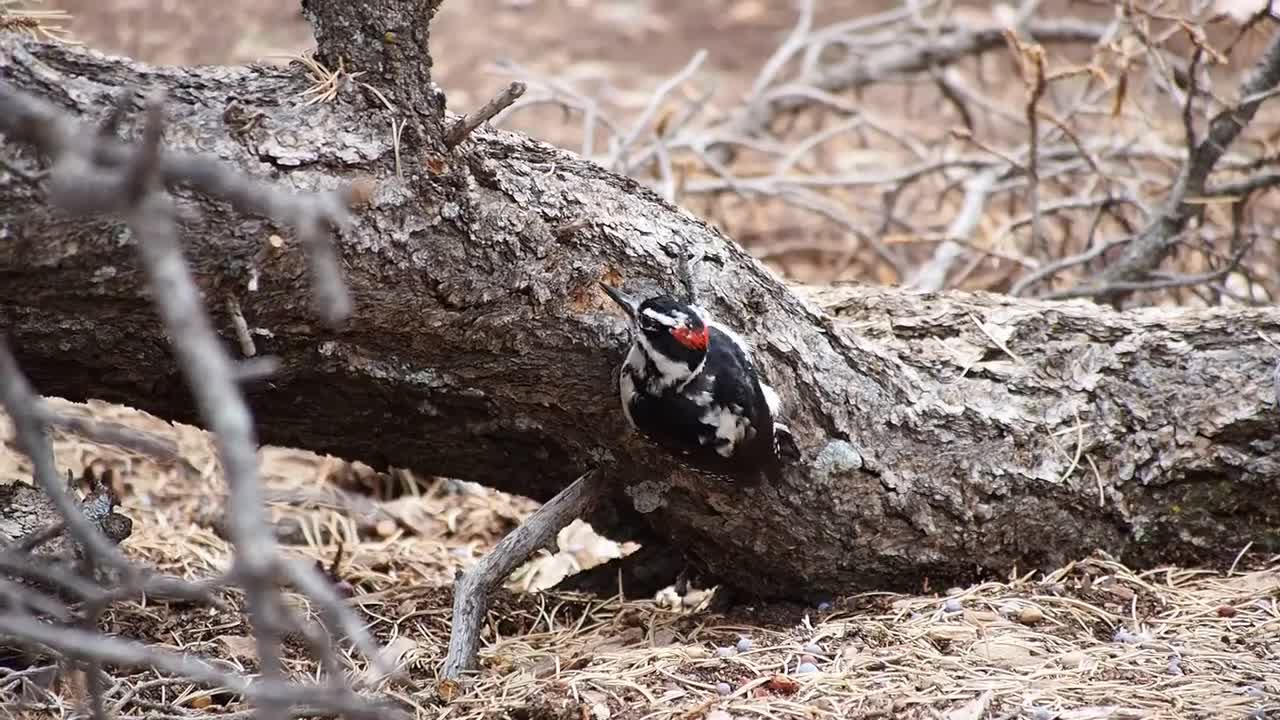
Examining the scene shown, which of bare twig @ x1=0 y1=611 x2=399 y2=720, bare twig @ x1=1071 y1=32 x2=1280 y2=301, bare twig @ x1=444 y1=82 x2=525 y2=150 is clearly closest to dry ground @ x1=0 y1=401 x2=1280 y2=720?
bare twig @ x1=0 y1=611 x2=399 y2=720

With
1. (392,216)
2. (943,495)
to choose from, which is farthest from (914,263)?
(392,216)

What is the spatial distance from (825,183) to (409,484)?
2217 millimetres

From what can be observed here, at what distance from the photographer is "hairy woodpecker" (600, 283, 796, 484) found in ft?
8.73

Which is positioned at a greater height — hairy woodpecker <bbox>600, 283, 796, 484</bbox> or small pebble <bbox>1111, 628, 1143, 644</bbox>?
hairy woodpecker <bbox>600, 283, 796, 484</bbox>

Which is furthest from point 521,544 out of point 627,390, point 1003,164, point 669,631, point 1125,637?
point 1003,164

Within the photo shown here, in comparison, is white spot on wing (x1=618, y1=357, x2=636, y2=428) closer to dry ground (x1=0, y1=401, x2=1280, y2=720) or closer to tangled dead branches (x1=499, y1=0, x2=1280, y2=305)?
dry ground (x1=0, y1=401, x2=1280, y2=720)

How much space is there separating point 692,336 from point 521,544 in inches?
27.7

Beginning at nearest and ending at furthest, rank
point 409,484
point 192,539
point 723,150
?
1. point 192,539
2. point 409,484
3. point 723,150

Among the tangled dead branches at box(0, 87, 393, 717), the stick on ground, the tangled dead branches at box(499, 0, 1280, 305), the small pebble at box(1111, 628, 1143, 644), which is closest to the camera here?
the tangled dead branches at box(0, 87, 393, 717)

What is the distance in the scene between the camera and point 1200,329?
3184mm

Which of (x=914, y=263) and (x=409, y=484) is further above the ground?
(x=914, y=263)

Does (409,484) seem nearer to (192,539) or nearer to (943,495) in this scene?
(192,539)

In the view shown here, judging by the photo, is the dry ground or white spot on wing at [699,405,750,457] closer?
the dry ground

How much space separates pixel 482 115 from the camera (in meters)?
2.36
